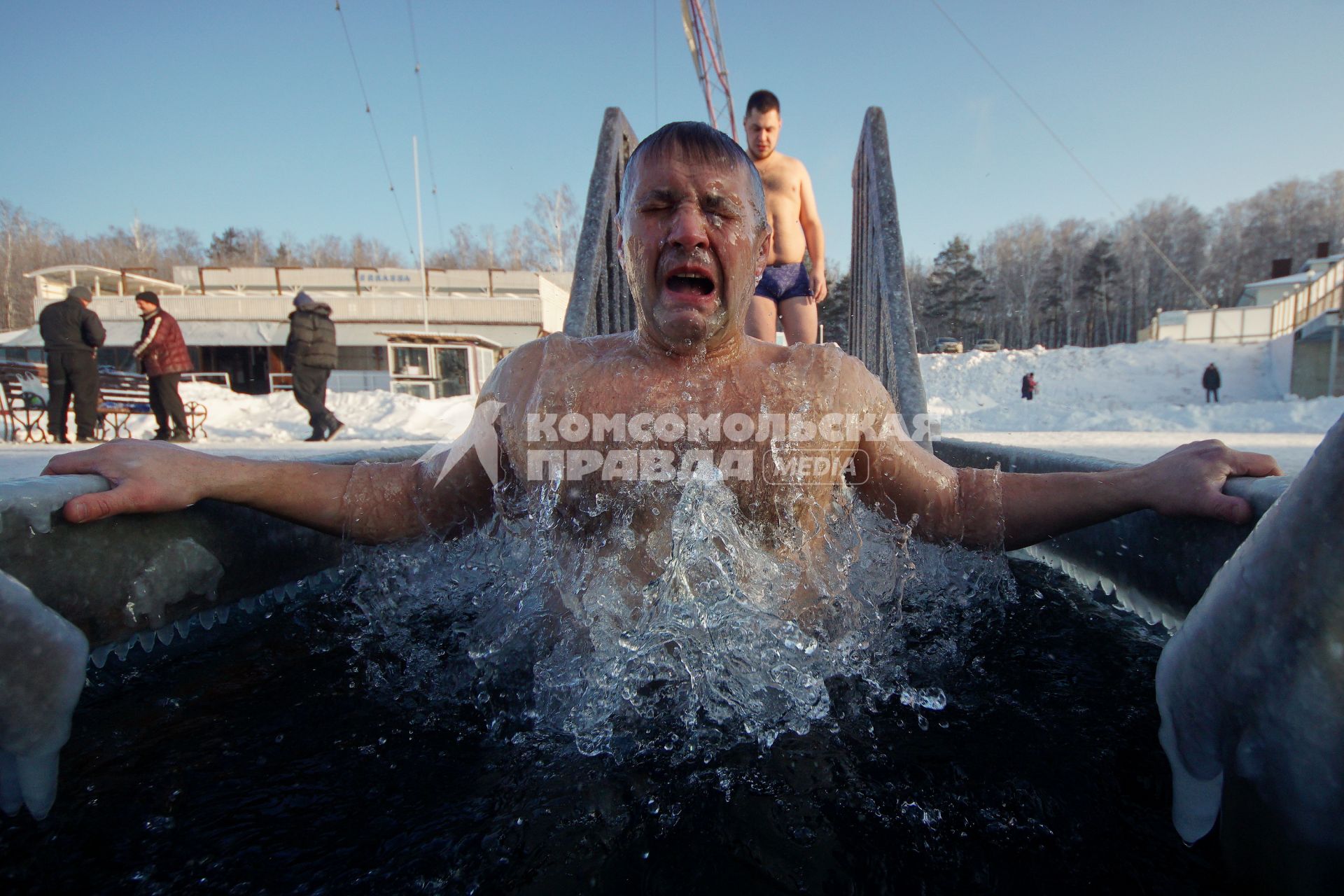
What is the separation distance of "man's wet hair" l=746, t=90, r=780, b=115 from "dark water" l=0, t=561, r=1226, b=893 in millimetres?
3645

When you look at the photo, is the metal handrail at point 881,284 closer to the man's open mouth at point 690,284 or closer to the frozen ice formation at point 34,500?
the man's open mouth at point 690,284

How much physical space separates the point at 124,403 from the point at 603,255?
10410mm

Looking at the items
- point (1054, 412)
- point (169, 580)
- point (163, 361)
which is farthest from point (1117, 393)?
point (169, 580)

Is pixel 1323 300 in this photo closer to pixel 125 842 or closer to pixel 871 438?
pixel 871 438

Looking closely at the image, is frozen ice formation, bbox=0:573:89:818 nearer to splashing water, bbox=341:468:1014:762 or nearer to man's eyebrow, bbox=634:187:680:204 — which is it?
splashing water, bbox=341:468:1014:762

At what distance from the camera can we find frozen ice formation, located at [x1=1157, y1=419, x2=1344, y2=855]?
0.75 metres

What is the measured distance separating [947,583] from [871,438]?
2.39ft

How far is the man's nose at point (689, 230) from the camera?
5.24 feet

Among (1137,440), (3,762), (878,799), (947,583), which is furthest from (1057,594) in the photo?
(1137,440)


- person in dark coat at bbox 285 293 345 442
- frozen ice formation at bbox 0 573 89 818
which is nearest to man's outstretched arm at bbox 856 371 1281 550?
frozen ice formation at bbox 0 573 89 818

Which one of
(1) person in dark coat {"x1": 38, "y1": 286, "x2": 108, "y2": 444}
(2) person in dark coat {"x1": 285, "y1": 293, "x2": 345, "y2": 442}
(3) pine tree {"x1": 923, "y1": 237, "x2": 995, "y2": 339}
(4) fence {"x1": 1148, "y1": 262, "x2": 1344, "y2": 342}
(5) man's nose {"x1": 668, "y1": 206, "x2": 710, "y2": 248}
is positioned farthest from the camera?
(3) pine tree {"x1": 923, "y1": 237, "x2": 995, "y2": 339}

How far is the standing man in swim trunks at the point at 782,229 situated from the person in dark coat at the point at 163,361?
20.7ft

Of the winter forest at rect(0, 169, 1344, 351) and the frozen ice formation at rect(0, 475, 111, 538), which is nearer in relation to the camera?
the frozen ice formation at rect(0, 475, 111, 538)

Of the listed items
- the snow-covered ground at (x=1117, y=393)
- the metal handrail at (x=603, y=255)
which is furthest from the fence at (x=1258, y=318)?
the metal handrail at (x=603, y=255)
